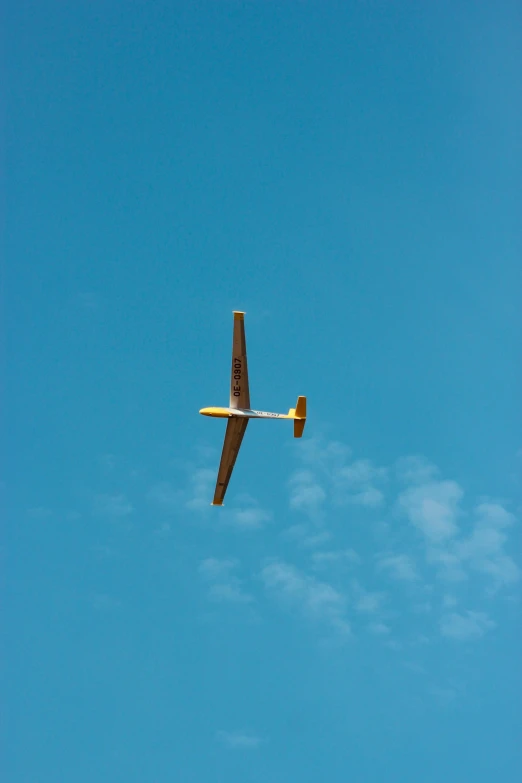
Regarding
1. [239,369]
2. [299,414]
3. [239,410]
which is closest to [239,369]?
[239,369]

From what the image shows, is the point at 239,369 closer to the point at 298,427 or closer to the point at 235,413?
the point at 235,413

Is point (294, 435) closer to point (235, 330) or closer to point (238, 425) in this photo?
point (238, 425)

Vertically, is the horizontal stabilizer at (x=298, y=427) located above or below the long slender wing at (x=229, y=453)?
above

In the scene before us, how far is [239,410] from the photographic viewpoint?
124500 millimetres

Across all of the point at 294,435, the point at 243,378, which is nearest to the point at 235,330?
the point at 243,378

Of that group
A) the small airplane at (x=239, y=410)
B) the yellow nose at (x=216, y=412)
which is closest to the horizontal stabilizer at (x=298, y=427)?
the small airplane at (x=239, y=410)

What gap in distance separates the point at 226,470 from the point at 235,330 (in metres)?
19.1

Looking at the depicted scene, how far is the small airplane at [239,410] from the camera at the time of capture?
123 meters

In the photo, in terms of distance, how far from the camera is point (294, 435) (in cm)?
12756

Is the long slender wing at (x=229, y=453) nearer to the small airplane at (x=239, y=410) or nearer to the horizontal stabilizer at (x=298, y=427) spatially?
the small airplane at (x=239, y=410)

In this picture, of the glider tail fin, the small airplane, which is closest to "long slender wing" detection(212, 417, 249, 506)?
the small airplane

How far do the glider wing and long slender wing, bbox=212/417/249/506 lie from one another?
2.31 m

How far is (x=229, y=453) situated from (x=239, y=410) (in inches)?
287

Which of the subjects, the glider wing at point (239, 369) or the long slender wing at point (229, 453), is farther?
the long slender wing at point (229, 453)
